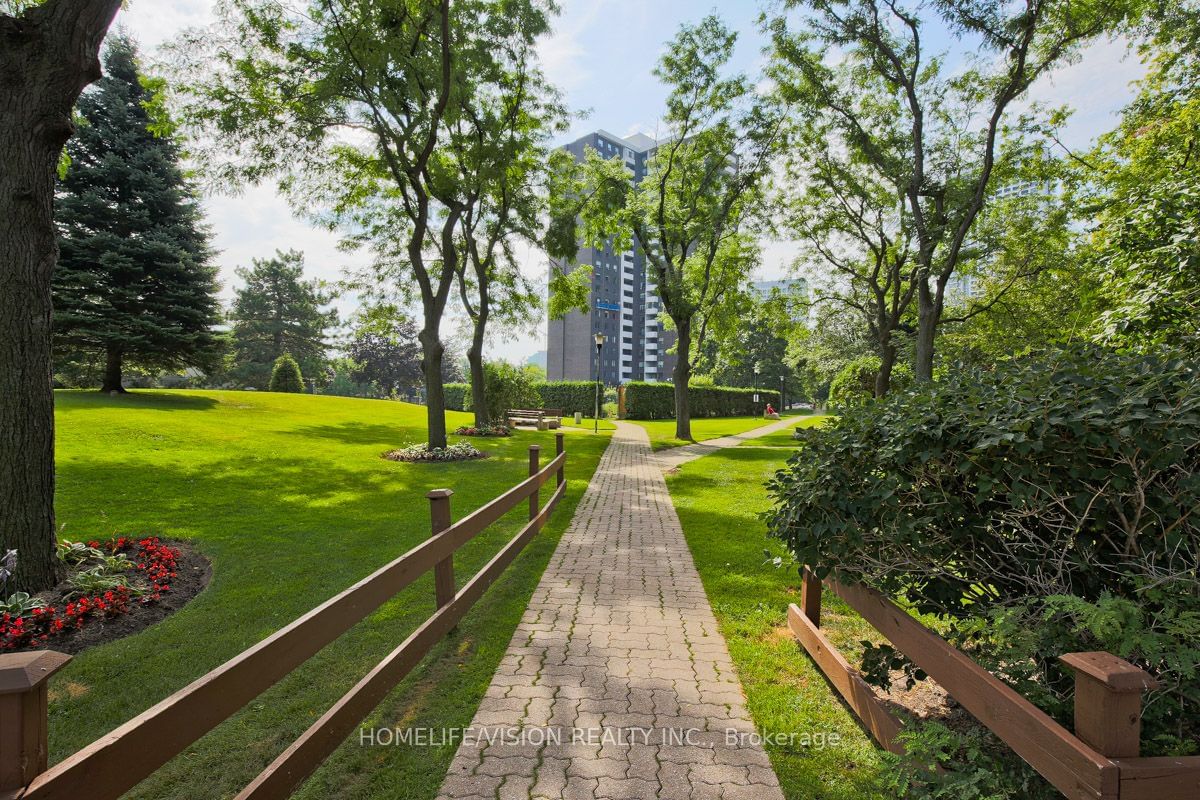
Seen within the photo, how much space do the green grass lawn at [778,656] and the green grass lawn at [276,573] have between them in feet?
5.69

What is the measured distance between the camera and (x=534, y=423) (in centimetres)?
2458

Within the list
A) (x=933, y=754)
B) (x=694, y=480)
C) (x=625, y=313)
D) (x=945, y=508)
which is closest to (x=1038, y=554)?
(x=945, y=508)

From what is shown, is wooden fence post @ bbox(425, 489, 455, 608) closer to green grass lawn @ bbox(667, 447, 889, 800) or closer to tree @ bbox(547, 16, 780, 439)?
green grass lawn @ bbox(667, 447, 889, 800)

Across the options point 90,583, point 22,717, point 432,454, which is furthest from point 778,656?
point 432,454

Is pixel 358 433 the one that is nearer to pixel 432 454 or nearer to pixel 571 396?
pixel 432 454

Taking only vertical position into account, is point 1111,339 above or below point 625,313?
below

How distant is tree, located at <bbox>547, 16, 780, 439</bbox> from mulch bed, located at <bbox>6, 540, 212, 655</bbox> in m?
15.8

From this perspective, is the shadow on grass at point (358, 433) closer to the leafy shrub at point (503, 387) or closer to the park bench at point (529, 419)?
the leafy shrub at point (503, 387)

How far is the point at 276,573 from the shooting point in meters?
5.36

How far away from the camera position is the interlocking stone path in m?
2.53

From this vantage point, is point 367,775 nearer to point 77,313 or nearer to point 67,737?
point 67,737

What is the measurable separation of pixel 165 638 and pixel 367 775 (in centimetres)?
254

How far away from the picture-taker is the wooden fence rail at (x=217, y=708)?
1.13 metres

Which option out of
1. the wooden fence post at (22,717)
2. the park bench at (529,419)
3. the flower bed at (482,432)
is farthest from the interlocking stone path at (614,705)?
the park bench at (529,419)
